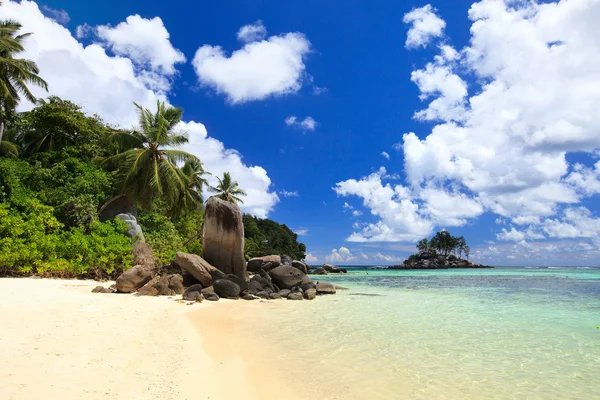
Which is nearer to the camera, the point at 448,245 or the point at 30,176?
the point at 30,176

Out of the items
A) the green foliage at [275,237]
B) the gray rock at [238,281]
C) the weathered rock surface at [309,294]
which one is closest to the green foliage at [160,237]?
the gray rock at [238,281]

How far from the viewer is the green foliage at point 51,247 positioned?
1267cm

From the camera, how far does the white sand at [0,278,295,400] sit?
3822mm

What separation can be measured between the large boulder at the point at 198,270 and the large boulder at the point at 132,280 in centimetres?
193

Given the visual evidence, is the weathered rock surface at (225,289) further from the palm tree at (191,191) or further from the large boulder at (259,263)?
the palm tree at (191,191)

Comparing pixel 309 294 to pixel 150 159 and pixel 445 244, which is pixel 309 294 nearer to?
pixel 150 159

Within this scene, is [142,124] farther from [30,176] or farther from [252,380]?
[252,380]

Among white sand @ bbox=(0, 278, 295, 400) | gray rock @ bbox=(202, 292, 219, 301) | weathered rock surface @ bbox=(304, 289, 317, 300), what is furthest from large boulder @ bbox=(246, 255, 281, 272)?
white sand @ bbox=(0, 278, 295, 400)

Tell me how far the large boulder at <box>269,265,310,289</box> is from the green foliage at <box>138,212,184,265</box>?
6.56 metres

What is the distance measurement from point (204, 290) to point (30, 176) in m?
10.9

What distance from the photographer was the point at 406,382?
17.0 ft

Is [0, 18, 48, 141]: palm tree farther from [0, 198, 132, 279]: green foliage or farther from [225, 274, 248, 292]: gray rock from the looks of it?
[225, 274, 248, 292]: gray rock

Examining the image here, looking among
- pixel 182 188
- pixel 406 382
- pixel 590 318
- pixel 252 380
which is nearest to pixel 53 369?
pixel 252 380

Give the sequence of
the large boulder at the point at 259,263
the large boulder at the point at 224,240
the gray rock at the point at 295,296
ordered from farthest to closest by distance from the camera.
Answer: the large boulder at the point at 259,263, the large boulder at the point at 224,240, the gray rock at the point at 295,296
